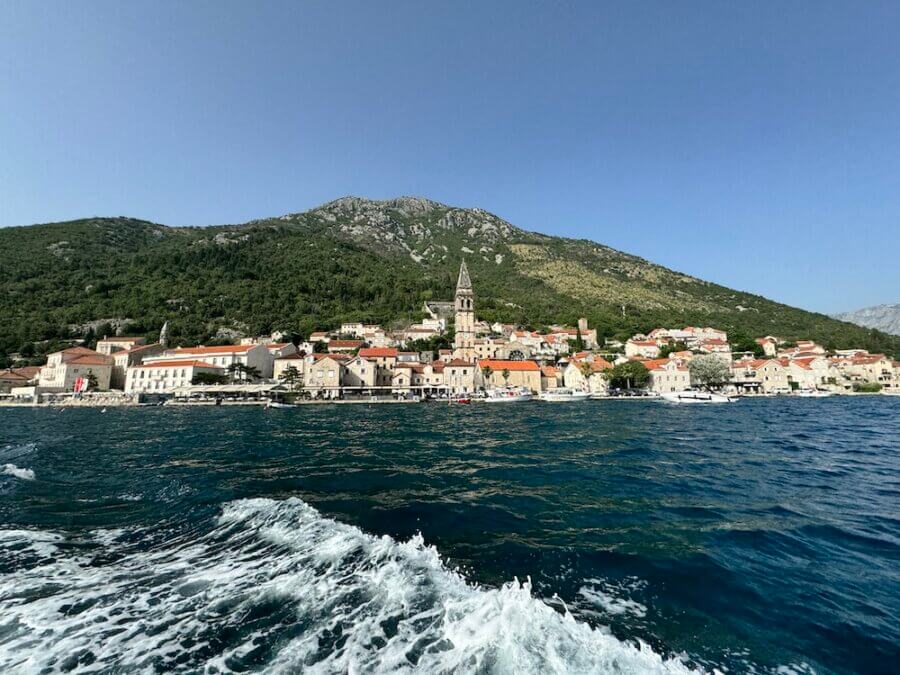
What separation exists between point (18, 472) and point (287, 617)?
14471 millimetres

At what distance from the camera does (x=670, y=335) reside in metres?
93.1

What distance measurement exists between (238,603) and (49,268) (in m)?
151

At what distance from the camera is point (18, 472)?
41.4 feet

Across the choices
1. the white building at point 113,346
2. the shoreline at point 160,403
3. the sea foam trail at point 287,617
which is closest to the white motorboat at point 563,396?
the shoreline at point 160,403

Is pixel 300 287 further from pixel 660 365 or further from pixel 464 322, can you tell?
pixel 660 365

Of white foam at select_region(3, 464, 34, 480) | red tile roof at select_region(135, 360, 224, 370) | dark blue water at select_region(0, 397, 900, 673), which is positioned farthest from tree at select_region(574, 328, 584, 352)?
white foam at select_region(3, 464, 34, 480)

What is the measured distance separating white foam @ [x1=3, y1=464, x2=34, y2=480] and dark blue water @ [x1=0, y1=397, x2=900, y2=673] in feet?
0.65

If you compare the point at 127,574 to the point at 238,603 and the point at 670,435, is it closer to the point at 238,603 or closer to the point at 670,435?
the point at 238,603

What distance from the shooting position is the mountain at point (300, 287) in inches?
3686

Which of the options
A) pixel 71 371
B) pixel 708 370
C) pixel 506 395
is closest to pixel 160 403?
pixel 71 371

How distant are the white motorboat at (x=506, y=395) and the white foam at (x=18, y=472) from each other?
1912 inches

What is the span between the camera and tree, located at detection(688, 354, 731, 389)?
6288cm

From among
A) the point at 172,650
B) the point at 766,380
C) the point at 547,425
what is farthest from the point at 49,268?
the point at 766,380

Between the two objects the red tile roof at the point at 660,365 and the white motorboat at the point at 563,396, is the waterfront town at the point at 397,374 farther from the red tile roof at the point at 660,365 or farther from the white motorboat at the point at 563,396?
the white motorboat at the point at 563,396
